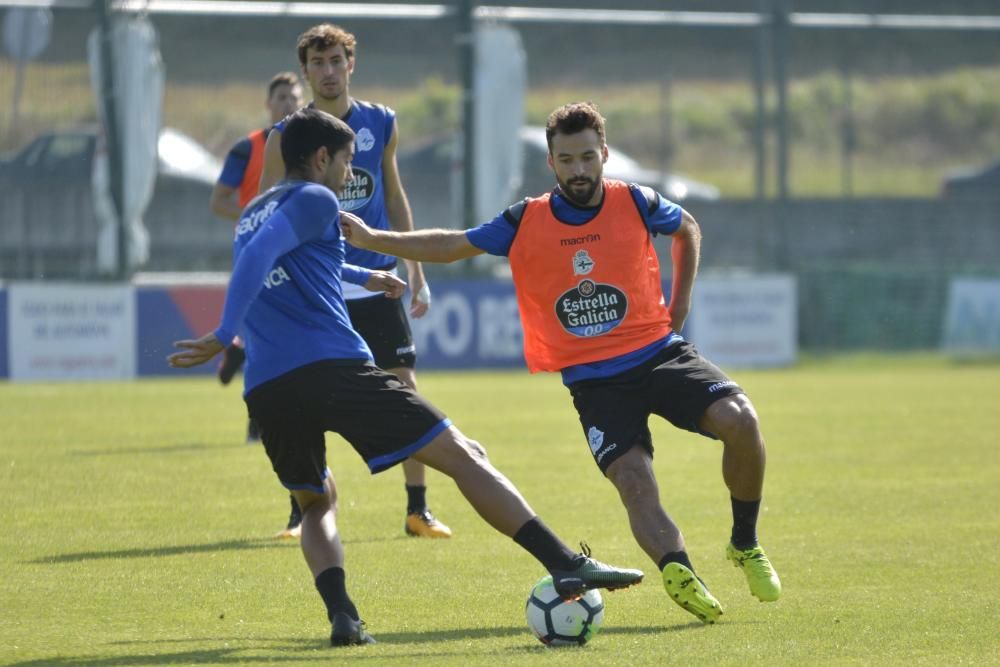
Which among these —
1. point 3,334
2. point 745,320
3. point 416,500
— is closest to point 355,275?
point 416,500

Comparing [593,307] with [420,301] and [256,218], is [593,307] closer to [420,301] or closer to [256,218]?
[256,218]

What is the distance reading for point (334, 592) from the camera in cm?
574

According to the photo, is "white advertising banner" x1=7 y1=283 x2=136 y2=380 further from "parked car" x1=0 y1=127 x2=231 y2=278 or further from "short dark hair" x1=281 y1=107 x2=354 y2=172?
"short dark hair" x1=281 y1=107 x2=354 y2=172

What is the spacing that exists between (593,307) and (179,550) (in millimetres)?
2544

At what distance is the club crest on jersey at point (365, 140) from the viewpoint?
8.36 metres

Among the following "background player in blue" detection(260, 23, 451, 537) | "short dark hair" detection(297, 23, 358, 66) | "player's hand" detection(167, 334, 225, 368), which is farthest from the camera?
"background player in blue" detection(260, 23, 451, 537)

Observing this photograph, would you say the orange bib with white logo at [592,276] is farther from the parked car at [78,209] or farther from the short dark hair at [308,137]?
the parked car at [78,209]

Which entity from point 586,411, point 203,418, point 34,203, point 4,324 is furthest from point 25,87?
point 586,411

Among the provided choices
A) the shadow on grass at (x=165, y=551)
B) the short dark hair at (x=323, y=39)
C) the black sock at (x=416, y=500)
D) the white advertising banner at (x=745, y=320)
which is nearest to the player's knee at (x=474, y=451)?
the shadow on grass at (x=165, y=551)

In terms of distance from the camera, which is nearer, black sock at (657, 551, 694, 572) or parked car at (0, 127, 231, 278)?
black sock at (657, 551, 694, 572)

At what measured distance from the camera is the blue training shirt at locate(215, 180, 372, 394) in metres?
5.55

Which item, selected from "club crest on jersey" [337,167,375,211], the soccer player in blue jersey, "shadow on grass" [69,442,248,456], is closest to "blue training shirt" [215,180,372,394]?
the soccer player in blue jersey

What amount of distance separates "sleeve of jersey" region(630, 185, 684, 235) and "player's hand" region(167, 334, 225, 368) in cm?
200

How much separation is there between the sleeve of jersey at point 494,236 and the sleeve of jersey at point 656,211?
52cm
